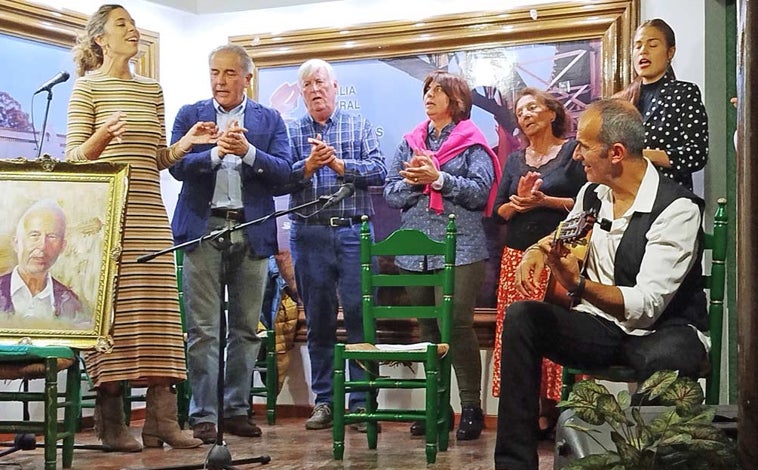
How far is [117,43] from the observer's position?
13.0ft

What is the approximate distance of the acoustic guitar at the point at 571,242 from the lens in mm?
2974

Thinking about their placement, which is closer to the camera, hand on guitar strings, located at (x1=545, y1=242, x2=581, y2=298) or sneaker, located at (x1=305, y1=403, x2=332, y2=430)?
hand on guitar strings, located at (x1=545, y1=242, x2=581, y2=298)

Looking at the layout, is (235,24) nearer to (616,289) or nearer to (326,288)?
(326,288)

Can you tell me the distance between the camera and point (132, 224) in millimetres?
3914

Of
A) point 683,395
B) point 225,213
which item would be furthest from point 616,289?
point 225,213

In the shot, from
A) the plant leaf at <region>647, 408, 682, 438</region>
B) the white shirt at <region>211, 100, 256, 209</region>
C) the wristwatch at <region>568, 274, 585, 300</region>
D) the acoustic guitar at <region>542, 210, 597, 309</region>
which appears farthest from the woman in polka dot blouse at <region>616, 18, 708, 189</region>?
the plant leaf at <region>647, 408, 682, 438</region>

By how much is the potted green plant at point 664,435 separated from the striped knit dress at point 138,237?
2.51 metres

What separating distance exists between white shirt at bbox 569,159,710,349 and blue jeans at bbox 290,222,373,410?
160cm

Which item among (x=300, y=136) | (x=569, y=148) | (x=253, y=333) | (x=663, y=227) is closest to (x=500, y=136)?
(x=569, y=148)

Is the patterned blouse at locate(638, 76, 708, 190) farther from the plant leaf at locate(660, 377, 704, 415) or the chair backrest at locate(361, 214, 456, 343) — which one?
the plant leaf at locate(660, 377, 704, 415)

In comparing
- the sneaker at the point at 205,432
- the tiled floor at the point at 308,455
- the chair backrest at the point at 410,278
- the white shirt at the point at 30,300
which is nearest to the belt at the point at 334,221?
the chair backrest at the point at 410,278

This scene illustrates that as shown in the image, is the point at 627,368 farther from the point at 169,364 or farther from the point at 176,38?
the point at 176,38

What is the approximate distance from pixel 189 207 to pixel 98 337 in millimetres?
948

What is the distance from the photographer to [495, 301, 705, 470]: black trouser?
2.73 m
